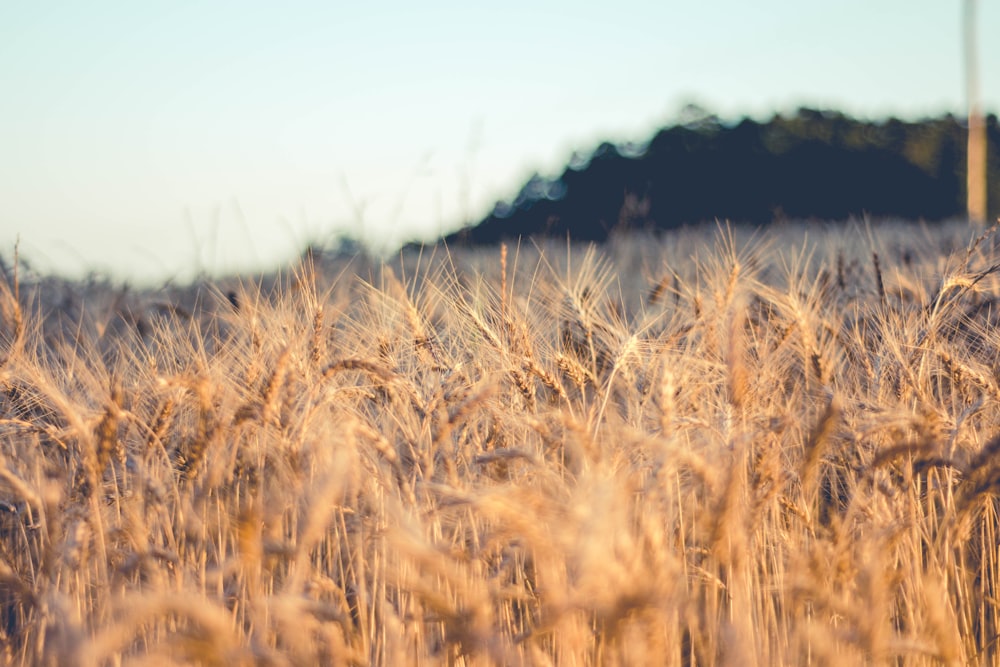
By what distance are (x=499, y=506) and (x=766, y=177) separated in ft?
51.1

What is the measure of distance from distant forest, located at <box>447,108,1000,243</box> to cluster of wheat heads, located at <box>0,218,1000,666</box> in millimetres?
12273

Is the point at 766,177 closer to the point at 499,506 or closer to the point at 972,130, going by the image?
the point at 972,130

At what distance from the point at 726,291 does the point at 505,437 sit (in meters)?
0.87

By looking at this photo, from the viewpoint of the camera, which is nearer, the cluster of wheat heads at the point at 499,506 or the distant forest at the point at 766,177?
the cluster of wheat heads at the point at 499,506

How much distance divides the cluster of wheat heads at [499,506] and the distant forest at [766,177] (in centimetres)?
1227

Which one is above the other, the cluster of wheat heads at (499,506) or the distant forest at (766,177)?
the distant forest at (766,177)

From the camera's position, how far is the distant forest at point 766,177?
1484 cm

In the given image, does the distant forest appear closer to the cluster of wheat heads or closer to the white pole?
the white pole

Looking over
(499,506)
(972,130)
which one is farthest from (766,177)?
(499,506)

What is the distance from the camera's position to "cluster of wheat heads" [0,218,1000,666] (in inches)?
45.3

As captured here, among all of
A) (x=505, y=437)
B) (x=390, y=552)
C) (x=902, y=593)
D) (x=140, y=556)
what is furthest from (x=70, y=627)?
(x=902, y=593)

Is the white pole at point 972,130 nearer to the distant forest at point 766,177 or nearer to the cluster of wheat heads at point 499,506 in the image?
the distant forest at point 766,177

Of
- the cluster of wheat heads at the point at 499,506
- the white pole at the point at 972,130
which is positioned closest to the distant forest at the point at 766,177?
the white pole at the point at 972,130

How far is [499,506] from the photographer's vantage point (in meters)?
1.03
